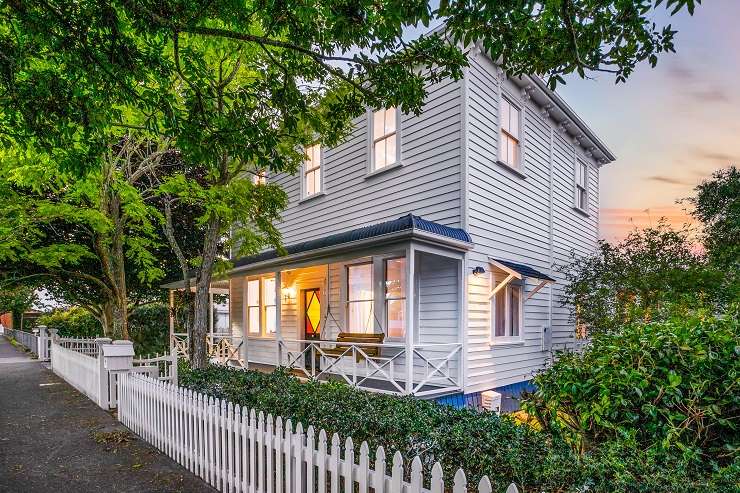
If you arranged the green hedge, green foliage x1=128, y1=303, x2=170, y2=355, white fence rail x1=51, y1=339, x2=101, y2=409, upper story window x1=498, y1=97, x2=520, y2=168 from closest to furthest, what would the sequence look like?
white fence rail x1=51, y1=339, x2=101, y2=409 → upper story window x1=498, y1=97, x2=520, y2=168 → the green hedge → green foliage x1=128, y1=303, x2=170, y2=355

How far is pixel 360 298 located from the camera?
11547 mm

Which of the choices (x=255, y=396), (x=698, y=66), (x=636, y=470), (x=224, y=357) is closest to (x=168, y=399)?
(x=255, y=396)

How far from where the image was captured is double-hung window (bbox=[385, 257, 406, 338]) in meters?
10.4

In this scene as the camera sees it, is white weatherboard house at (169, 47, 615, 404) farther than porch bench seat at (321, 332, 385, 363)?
No

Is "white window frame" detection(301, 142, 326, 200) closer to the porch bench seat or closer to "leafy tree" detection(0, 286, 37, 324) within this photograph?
the porch bench seat

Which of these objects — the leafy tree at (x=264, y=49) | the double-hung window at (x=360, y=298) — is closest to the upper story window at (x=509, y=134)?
the double-hung window at (x=360, y=298)

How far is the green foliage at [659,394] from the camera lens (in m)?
3.45

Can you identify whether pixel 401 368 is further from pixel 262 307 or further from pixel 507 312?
pixel 262 307

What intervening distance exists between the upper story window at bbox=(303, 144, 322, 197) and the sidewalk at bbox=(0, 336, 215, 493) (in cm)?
792

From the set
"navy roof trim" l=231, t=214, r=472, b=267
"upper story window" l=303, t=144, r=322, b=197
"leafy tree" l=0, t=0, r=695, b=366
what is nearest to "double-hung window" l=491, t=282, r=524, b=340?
"navy roof trim" l=231, t=214, r=472, b=267

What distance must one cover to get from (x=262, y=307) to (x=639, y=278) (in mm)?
11292

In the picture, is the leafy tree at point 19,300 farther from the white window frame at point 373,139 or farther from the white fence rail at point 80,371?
the white window frame at point 373,139

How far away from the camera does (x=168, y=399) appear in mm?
5781

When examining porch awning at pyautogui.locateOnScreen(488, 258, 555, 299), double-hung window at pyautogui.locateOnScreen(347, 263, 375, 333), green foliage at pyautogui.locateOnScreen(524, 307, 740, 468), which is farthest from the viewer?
double-hung window at pyautogui.locateOnScreen(347, 263, 375, 333)
